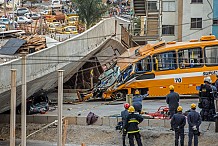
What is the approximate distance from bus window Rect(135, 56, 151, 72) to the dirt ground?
5.02 m

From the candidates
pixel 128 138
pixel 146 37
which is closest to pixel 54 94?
pixel 128 138

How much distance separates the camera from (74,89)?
92.4 ft

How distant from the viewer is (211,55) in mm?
25203

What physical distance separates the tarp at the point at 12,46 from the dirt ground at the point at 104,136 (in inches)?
118

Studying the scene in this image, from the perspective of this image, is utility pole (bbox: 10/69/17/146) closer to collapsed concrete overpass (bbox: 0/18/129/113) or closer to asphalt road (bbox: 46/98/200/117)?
collapsed concrete overpass (bbox: 0/18/129/113)

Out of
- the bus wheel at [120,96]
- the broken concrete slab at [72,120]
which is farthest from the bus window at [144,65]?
the broken concrete slab at [72,120]

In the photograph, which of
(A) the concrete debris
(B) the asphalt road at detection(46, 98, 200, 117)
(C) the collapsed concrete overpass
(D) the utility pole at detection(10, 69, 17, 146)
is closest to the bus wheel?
(B) the asphalt road at detection(46, 98, 200, 117)

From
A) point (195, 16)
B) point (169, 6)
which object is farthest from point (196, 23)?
point (169, 6)

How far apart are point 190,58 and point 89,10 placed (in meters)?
17.5

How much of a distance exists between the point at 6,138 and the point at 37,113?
6.60ft

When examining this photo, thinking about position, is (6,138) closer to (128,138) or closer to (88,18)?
(128,138)

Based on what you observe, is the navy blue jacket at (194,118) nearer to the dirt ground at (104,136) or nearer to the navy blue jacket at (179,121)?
the navy blue jacket at (179,121)

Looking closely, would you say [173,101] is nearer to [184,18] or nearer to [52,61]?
[52,61]

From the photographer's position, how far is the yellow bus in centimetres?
2523
